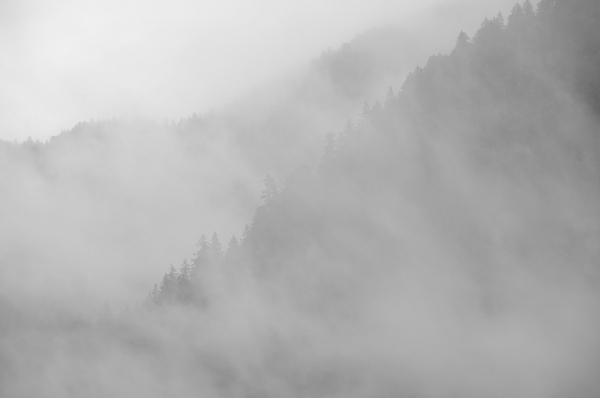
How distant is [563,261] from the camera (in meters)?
51.0

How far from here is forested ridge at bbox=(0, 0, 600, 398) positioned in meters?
50.5

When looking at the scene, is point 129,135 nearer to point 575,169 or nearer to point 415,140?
point 415,140


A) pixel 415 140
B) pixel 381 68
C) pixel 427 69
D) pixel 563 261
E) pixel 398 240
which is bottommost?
pixel 563 261

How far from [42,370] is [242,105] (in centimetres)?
7461

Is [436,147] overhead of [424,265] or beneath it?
overhead

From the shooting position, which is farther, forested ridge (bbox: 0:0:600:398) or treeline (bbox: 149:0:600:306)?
treeline (bbox: 149:0:600:306)

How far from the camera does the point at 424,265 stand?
57.4 metres

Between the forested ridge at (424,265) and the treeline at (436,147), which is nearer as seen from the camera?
the forested ridge at (424,265)

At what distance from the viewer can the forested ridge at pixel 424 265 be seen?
166 feet

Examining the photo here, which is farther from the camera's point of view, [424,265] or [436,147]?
[436,147]

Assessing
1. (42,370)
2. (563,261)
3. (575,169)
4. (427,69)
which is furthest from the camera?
(42,370)

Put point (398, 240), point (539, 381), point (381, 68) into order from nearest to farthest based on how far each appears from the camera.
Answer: point (539, 381) → point (398, 240) → point (381, 68)

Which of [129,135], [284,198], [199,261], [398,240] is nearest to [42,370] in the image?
[199,261]

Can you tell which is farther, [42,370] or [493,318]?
[42,370]
